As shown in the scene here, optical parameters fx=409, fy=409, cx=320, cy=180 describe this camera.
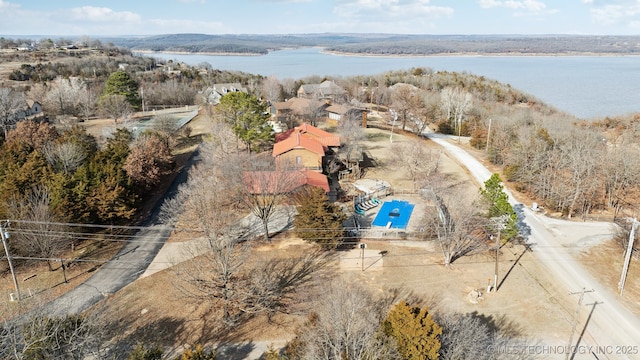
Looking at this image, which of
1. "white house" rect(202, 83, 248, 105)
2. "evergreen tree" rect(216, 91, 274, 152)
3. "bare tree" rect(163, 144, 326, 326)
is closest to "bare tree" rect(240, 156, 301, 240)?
"bare tree" rect(163, 144, 326, 326)

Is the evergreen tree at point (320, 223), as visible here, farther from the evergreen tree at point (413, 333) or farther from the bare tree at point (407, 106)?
the bare tree at point (407, 106)

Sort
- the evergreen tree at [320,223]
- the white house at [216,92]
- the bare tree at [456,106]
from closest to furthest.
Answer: the evergreen tree at [320,223] < the bare tree at [456,106] < the white house at [216,92]

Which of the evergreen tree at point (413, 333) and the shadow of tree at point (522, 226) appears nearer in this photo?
the evergreen tree at point (413, 333)

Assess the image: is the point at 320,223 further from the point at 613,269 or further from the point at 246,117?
the point at 246,117

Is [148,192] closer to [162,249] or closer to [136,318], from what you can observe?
[162,249]

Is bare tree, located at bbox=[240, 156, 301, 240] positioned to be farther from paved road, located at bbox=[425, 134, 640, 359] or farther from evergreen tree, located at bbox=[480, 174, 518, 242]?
paved road, located at bbox=[425, 134, 640, 359]

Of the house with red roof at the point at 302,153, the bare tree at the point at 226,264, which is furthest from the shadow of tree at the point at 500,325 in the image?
the house with red roof at the point at 302,153

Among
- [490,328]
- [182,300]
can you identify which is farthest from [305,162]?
[490,328]
